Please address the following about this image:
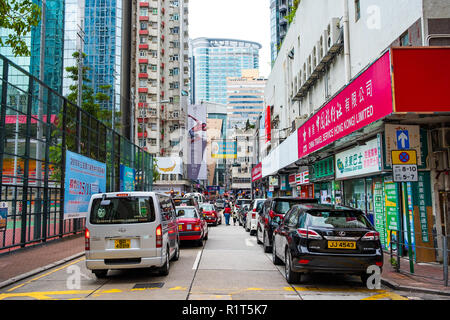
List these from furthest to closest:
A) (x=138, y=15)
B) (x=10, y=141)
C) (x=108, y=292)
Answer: (x=138, y=15) < (x=10, y=141) < (x=108, y=292)

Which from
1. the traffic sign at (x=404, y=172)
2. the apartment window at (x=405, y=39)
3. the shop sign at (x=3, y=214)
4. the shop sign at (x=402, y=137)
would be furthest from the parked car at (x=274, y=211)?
the shop sign at (x=3, y=214)

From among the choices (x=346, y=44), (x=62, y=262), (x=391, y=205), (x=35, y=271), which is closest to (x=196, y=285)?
(x=35, y=271)

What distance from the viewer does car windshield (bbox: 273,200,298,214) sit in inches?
500

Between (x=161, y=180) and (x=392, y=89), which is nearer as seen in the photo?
(x=392, y=89)

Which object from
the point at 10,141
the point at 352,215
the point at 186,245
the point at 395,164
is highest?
the point at 10,141

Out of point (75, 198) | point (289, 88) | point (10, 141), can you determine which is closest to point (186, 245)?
point (75, 198)

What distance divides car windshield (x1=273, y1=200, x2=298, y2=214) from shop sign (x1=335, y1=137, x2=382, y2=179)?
2759 millimetres

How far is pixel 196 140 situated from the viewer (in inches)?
2992

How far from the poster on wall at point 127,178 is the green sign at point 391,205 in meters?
18.2

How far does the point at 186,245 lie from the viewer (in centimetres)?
1511

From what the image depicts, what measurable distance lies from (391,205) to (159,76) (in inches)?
2333

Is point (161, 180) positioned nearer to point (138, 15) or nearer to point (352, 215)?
point (138, 15)

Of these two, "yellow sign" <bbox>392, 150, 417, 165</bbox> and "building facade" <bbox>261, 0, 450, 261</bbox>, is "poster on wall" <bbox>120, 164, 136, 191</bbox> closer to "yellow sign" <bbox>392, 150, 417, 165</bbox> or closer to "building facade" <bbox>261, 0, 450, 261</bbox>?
"building facade" <bbox>261, 0, 450, 261</bbox>

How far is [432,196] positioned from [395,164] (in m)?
2.62
